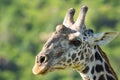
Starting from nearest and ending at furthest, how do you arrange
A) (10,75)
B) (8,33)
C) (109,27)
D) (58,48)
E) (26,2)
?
(58,48) → (10,75) → (109,27) → (8,33) → (26,2)

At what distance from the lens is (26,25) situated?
57.1 m

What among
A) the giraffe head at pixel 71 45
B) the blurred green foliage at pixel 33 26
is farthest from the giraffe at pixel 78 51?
the blurred green foliage at pixel 33 26

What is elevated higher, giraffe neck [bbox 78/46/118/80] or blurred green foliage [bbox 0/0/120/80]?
blurred green foliage [bbox 0/0/120/80]

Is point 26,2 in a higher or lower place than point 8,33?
higher

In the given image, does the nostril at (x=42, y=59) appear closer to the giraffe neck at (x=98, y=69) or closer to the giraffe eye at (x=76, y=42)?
the giraffe eye at (x=76, y=42)

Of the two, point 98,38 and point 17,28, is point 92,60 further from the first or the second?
point 17,28

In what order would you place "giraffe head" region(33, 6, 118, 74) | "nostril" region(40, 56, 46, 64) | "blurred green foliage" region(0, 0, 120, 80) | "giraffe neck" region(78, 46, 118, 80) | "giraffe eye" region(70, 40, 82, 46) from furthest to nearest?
"blurred green foliage" region(0, 0, 120, 80), "giraffe neck" region(78, 46, 118, 80), "giraffe eye" region(70, 40, 82, 46), "giraffe head" region(33, 6, 118, 74), "nostril" region(40, 56, 46, 64)

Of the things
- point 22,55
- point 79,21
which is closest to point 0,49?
point 22,55

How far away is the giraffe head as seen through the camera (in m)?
10.4

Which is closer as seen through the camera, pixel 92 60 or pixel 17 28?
pixel 92 60

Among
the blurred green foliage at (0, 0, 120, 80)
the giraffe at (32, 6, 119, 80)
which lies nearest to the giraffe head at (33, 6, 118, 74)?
the giraffe at (32, 6, 119, 80)

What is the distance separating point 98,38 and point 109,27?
3792cm

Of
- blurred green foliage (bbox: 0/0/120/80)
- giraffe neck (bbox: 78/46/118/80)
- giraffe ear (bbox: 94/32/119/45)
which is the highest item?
blurred green foliage (bbox: 0/0/120/80)

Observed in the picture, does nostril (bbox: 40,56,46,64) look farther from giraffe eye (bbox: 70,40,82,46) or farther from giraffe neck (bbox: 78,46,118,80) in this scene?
giraffe neck (bbox: 78,46,118,80)
